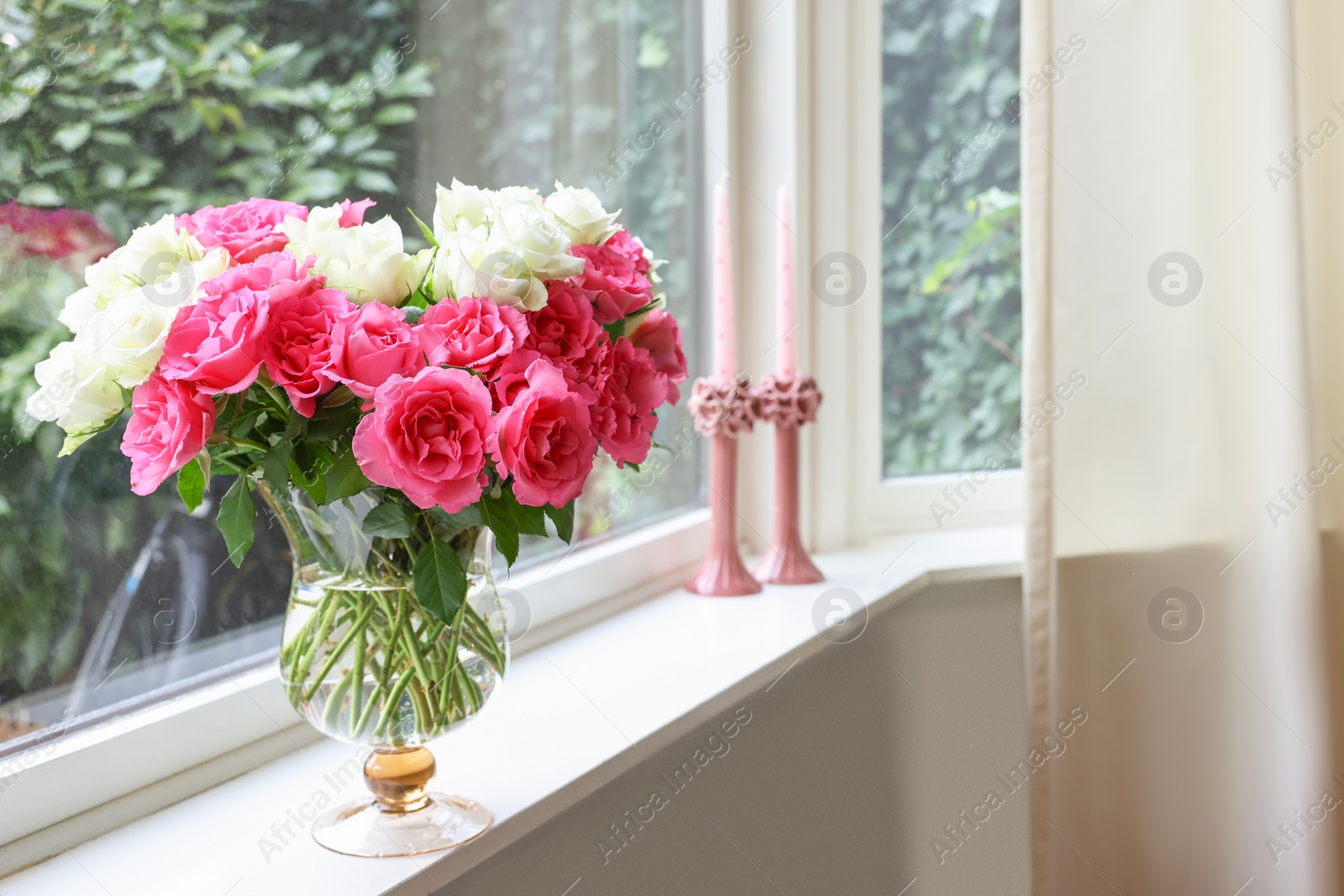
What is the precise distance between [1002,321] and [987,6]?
460mm

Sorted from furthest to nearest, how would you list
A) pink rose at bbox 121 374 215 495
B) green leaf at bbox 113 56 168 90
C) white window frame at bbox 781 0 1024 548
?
white window frame at bbox 781 0 1024 548 → green leaf at bbox 113 56 168 90 → pink rose at bbox 121 374 215 495

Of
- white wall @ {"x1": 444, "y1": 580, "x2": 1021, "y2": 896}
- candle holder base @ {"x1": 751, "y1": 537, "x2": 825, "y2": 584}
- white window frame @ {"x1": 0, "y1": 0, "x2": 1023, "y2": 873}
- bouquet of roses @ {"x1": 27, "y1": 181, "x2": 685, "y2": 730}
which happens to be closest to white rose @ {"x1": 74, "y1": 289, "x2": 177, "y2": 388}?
bouquet of roses @ {"x1": 27, "y1": 181, "x2": 685, "y2": 730}

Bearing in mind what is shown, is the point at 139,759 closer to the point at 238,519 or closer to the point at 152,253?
the point at 238,519

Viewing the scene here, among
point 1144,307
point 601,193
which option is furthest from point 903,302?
point 601,193

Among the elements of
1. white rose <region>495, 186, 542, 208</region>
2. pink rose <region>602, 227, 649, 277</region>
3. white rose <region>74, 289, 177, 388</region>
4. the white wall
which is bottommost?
the white wall

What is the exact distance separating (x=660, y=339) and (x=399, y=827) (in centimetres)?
34

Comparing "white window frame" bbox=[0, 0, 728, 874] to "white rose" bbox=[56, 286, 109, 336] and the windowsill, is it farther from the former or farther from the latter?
"white rose" bbox=[56, 286, 109, 336]

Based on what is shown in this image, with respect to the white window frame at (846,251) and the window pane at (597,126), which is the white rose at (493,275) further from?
the white window frame at (846,251)

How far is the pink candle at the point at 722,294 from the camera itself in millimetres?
1160

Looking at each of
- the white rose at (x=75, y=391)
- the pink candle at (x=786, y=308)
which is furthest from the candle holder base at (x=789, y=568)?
the white rose at (x=75, y=391)

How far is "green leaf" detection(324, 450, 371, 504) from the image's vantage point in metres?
0.54

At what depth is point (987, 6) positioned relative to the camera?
5.04 feet

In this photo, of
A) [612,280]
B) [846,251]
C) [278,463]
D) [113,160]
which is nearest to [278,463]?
[278,463]

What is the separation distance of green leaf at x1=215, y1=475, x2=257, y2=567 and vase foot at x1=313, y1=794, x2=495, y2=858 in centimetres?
19
